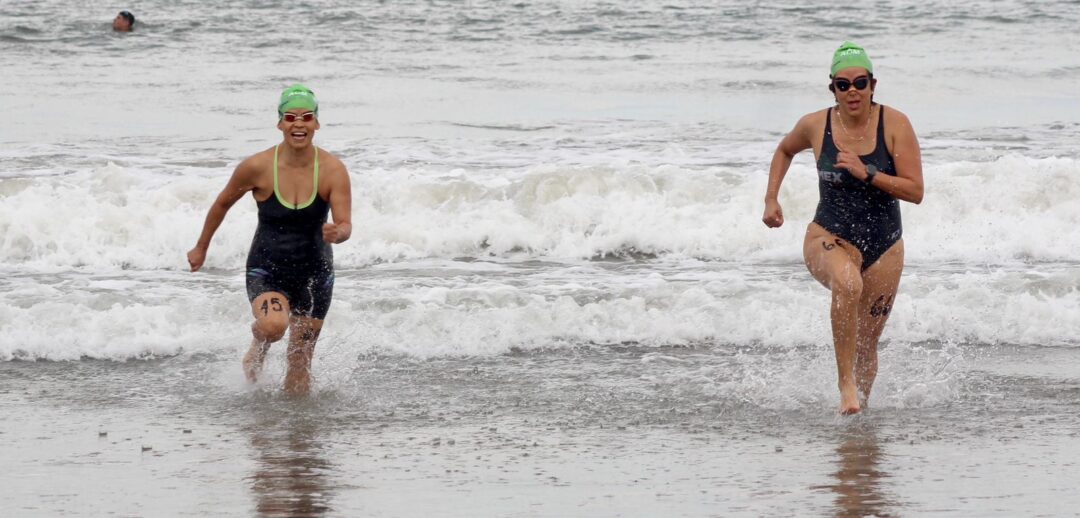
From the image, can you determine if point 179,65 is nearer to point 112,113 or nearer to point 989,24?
point 112,113

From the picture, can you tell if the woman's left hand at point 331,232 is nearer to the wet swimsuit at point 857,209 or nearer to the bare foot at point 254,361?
the bare foot at point 254,361

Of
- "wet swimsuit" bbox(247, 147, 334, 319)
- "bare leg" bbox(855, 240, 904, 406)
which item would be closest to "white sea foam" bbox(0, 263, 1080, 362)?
"wet swimsuit" bbox(247, 147, 334, 319)

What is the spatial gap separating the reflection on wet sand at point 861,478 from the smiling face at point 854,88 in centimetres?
141

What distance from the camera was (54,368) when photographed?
7.88 metres

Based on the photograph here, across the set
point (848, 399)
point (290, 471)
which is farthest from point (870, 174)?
point (290, 471)

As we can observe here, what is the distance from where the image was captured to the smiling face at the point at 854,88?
20.4 ft

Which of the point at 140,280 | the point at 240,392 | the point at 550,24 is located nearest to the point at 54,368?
the point at 240,392

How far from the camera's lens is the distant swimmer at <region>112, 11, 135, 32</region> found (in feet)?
81.3

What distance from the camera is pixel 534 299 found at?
9.10 m

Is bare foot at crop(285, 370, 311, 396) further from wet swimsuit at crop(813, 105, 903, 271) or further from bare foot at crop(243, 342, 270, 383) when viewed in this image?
wet swimsuit at crop(813, 105, 903, 271)

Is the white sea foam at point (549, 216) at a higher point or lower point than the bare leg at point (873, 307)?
lower

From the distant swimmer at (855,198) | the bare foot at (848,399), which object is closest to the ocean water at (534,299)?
the bare foot at (848,399)

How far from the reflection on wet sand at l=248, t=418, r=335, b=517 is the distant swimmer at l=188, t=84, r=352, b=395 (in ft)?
1.62

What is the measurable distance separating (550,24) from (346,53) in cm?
420
